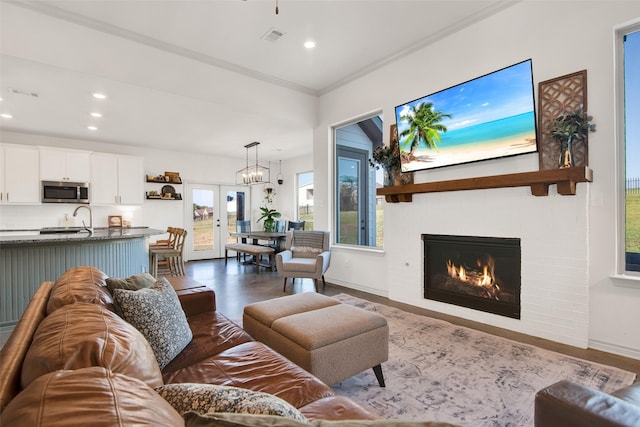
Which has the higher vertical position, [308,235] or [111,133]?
[111,133]

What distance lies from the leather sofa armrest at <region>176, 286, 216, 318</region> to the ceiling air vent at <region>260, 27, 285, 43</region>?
2.81 m

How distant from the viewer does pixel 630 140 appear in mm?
2561

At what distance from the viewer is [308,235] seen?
524 cm

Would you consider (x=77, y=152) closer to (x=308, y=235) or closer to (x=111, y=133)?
(x=111, y=133)

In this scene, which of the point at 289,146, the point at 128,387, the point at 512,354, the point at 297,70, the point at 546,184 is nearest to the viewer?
the point at 128,387

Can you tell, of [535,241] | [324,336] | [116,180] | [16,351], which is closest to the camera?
[16,351]

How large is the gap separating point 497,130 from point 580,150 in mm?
690

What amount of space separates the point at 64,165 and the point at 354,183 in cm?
561

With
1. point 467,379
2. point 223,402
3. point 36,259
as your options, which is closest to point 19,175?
point 36,259

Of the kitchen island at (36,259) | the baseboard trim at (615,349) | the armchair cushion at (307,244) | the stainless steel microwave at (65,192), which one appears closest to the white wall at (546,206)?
the baseboard trim at (615,349)

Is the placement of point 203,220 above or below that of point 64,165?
below

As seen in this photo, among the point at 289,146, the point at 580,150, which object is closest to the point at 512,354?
the point at 580,150

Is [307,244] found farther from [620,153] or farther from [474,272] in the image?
[620,153]

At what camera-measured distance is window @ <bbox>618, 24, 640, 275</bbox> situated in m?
2.53
